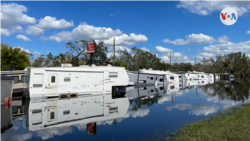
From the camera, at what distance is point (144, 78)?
33.3 meters

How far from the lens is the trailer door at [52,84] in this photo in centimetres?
1772

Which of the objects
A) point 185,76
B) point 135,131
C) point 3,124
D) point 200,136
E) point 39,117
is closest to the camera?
point 200,136

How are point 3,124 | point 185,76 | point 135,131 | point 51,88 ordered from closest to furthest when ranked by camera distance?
point 135,131 → point 3,124 → point 51,88 → point 185,76

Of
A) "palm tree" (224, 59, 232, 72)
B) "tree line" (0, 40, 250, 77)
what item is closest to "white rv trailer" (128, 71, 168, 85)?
"tree line" (0, 40, 250, 77)

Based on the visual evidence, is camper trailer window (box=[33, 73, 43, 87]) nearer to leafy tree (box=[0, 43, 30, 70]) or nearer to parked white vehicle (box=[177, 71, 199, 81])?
leafy tree (box=[0, 43, 30, 70])

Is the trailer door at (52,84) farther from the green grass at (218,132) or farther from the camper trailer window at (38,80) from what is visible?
the green grass at (218,132)

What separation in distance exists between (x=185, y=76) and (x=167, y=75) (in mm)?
13328

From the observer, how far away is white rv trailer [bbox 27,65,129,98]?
17188mm

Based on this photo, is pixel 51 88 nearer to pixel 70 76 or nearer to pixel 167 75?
pixel 70 76

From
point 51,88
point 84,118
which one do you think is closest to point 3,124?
point 84,118

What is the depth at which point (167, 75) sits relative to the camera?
38.5 metres

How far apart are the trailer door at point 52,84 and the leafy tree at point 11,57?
68.1ft

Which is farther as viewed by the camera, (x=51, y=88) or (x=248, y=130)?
(x=51, y=88)

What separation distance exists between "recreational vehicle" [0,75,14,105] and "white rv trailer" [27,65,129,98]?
9.54ft
